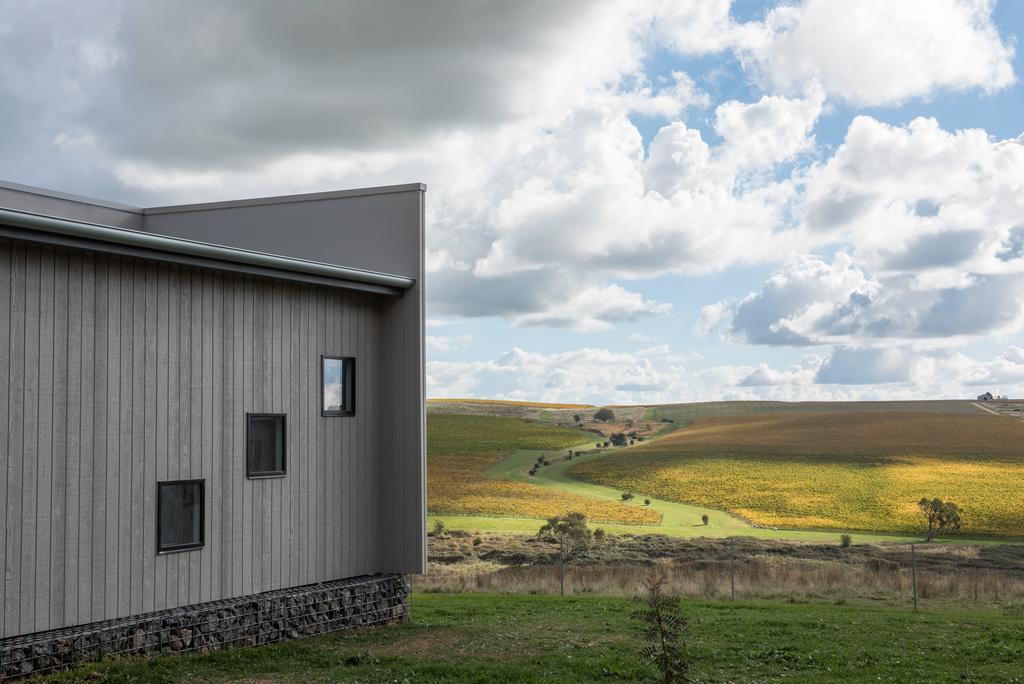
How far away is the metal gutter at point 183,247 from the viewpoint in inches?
419

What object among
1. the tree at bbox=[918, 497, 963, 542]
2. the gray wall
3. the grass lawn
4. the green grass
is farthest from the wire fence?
the gray wall

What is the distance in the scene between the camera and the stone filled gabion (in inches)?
428

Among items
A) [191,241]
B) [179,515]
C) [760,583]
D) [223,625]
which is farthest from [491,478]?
[191,241]

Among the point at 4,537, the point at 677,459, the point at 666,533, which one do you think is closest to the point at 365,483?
the point at 4,537

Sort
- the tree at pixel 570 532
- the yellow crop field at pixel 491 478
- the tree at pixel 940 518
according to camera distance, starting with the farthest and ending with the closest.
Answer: the yellow crop field at pixel 491 478, the tree at pixel 940 518, the tree at pixel 570 532

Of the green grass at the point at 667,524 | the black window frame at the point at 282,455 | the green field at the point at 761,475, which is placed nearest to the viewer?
the black window frame at the point at 282,455

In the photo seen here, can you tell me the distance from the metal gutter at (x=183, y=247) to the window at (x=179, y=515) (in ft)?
9.89

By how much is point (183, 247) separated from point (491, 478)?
35444 mm

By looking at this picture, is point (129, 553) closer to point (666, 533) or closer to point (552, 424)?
point (666, 533)

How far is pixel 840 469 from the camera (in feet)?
153

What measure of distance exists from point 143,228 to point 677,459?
35576mm

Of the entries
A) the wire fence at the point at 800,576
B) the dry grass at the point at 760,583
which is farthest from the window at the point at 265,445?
the dry grass at the point at 760,583

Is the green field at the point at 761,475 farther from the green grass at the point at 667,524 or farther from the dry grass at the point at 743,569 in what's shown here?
the dry grass at the point at 743,569

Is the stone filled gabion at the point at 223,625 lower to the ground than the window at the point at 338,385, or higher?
lower
